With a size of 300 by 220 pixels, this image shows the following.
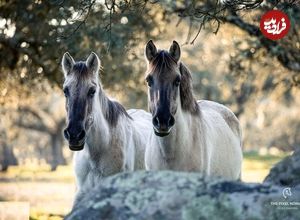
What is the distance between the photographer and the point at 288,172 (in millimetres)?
6359

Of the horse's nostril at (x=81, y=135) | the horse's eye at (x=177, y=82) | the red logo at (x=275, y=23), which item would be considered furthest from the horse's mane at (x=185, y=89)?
the red logo at (x=275, y=23)

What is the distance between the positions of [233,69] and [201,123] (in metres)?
9.63

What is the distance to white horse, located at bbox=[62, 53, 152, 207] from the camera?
7.29m

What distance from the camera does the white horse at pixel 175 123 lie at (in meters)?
6.88

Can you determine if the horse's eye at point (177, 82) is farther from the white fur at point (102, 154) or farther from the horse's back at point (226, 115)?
the horse's back at point (226, 115)

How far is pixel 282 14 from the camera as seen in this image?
36.2 ft

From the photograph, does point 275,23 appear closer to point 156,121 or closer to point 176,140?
point 176,140

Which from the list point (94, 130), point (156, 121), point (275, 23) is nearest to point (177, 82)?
point (156, 121)

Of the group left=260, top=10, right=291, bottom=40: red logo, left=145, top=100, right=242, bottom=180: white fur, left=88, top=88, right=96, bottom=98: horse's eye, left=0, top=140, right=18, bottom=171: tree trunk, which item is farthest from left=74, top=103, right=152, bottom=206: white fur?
left=0, top=140, right=18, bottom=171: tree trunk

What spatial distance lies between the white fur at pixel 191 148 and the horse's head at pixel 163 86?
35 cm

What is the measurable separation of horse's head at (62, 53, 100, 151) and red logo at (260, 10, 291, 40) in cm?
394

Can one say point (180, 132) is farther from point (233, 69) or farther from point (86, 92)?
point (233, 69)

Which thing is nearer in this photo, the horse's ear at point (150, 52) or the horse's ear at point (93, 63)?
the horse's ear at point (150, 52)

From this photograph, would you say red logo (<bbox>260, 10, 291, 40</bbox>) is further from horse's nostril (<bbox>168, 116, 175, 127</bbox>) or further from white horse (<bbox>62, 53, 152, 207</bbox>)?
horse's nostril (<bbox>168, 116, 175, 127</bbox>)
